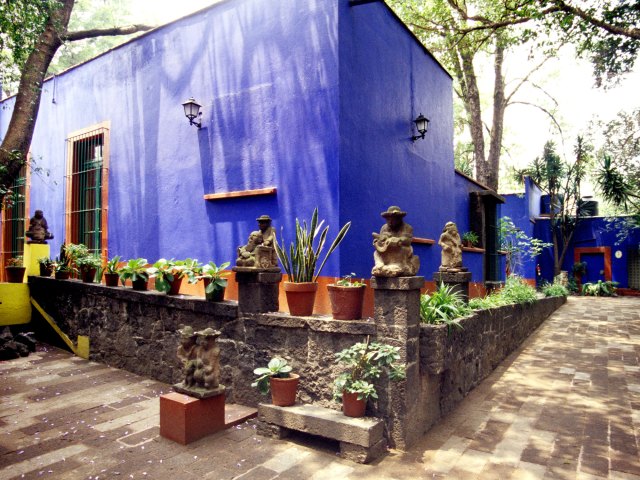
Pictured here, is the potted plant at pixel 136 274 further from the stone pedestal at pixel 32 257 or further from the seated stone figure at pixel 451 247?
the seated stone figure at pixel 451 247

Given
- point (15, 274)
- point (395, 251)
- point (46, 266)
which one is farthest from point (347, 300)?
point (15, 274)

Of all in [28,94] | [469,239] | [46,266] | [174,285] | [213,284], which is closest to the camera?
[213,284]

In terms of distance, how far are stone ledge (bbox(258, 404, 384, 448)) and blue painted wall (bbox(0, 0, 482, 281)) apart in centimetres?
167

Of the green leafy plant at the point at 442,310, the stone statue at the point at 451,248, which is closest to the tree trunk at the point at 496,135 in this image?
the stone statue at the point at 451,248

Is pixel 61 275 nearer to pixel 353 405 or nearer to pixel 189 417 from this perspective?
pixel 189 417

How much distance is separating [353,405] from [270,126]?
345 centimetres

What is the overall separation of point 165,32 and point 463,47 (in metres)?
7.45

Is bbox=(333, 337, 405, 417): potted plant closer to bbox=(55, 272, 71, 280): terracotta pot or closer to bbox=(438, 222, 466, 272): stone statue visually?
bbox=(438, 222, 466, 272): stone statue

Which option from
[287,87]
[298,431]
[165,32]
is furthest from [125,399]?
[165,32]

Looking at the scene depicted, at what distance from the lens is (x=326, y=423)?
3.22m

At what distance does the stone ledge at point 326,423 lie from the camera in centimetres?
308

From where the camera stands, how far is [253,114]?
5.32 meters

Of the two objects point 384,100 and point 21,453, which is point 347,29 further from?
point 21,453

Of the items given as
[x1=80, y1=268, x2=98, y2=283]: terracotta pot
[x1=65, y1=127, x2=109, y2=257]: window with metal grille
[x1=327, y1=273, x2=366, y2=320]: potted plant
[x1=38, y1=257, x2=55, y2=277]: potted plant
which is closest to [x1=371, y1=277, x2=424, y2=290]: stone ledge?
[x1=327, y1=273, x2=366, y2=320]: potted plant
